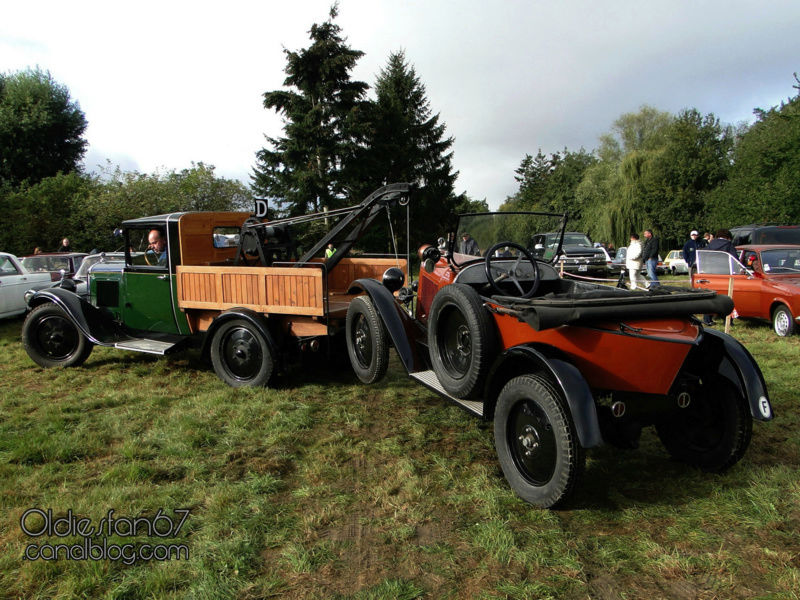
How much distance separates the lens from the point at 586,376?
3217mm

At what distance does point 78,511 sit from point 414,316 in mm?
3202

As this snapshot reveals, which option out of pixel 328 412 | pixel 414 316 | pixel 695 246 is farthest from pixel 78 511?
pixel 695 246

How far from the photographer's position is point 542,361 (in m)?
3.08

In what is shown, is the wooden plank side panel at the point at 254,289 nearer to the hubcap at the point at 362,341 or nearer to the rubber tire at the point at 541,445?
the hubcap at the point at 362,341

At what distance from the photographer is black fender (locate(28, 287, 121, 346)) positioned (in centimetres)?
654

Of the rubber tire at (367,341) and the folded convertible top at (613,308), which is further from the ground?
the folded convertible top at (613,308)

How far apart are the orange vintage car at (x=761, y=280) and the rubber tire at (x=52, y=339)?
9803mm

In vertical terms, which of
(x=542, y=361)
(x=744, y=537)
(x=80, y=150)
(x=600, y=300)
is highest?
(x=80, y=150)

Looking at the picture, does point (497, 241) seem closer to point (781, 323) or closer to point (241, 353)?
point (241, 353)

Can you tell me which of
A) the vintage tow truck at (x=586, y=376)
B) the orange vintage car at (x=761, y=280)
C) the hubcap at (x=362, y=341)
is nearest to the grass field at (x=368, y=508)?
the vintage tow truck at (x=586, y=376)

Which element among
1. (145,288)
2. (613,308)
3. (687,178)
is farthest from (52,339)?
(687,178)

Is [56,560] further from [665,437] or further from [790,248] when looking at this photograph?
[790,248]

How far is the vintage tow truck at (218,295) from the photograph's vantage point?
18.4 feet

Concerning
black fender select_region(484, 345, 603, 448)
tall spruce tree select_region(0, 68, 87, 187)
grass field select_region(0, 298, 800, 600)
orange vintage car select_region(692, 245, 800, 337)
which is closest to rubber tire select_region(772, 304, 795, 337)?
orange vintage car select_region(692, 245, 800, 337)
